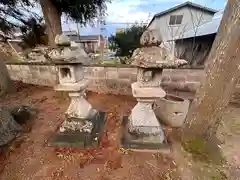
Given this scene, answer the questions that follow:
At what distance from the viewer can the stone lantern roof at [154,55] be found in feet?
5.93

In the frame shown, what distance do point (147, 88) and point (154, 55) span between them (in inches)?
17.2

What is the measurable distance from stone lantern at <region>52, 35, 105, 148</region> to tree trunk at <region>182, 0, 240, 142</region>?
1387 millimetres

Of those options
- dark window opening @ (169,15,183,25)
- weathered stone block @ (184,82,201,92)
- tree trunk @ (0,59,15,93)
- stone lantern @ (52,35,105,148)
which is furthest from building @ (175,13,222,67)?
dark window opening @ (169,15,183,25)

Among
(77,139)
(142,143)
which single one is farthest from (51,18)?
(142,143)

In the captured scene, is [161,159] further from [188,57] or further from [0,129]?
[188,57]

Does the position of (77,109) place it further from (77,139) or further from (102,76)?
(102,76)

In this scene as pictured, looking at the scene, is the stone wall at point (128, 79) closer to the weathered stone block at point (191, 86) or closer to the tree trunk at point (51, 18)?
the weathered stone block at point (191, 86)

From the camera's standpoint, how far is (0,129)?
2244 mm

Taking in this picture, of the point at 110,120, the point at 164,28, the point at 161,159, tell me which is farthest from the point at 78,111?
the point at 164,28

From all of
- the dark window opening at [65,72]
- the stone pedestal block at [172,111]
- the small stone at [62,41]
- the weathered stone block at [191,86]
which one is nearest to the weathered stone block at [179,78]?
the weathered stone block at [191,86]

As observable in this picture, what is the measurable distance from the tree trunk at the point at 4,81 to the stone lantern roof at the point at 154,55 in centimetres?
361

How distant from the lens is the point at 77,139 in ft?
7.56

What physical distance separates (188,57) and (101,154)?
4.77 metres

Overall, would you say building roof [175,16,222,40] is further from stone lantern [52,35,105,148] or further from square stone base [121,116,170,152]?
stone lantern [52,35,105,148]
